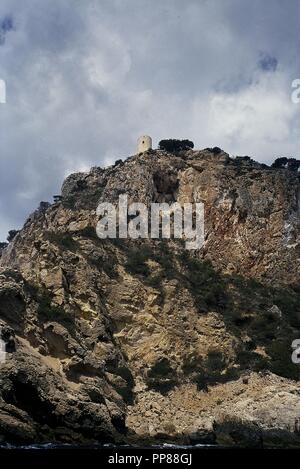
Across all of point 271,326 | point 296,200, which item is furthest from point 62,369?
point 296,200

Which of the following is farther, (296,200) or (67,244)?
(296,200)

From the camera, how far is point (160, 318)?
50.0 metres

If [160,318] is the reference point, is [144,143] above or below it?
above

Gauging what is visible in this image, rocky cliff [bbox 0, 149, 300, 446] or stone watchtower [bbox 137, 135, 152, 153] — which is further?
stone watchtower [bbox 137, 135, 152, 153]

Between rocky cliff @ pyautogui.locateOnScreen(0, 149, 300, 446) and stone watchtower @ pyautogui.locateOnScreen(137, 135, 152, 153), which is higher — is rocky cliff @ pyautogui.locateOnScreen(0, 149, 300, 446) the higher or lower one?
the lower one

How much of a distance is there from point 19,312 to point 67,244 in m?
12.4

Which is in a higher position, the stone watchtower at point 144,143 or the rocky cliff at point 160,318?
the stone watchtower at point 144,143

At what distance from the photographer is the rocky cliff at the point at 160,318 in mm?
37844

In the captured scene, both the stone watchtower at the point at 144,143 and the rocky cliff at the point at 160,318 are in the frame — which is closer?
the rocky cliff at the point at 160,318

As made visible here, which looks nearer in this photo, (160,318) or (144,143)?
(160,318)

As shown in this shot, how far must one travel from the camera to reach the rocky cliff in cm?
3784

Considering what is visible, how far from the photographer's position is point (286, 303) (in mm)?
53906
